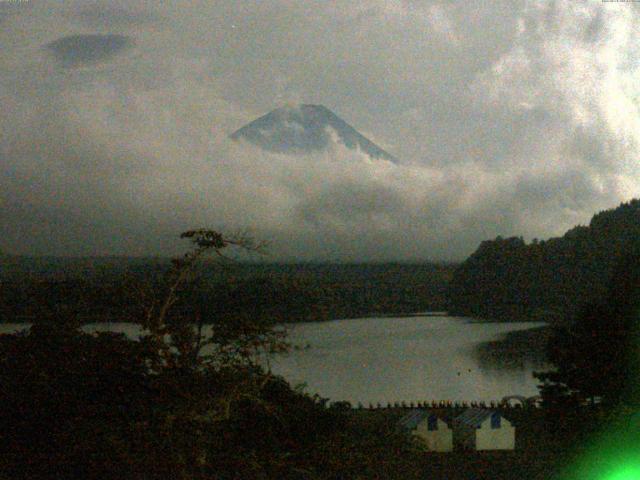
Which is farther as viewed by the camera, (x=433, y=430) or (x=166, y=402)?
(x=433, y=430)

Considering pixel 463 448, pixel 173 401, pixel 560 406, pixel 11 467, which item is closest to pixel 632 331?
pixel 560 406

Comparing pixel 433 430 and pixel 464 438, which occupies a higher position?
pixel 433 430

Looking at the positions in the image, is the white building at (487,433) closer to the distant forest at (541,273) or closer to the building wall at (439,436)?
the building wall at (439,436)

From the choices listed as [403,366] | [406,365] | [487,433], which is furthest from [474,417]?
[406,365]

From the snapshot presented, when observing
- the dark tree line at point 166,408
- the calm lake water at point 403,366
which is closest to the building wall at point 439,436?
the calm lake water at point 403,366

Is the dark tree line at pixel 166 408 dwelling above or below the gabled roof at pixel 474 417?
above

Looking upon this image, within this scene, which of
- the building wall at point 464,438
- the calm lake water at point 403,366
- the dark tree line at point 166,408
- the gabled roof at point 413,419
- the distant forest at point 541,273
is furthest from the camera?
the distant forest at point 541,273

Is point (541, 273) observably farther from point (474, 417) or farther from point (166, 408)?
point (166, 408)

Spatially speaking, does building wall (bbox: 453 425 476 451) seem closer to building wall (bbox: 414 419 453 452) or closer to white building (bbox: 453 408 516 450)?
white building (bbox: 453 408 516 450)
